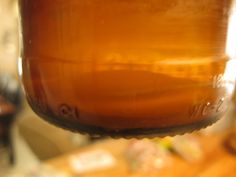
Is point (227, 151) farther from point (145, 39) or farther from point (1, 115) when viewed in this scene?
point (145, 39)

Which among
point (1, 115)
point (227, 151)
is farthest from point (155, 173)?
point (1, 115)

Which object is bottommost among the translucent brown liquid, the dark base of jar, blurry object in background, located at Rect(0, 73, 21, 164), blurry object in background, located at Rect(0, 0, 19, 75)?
blurry object in background, located at Rect(0, 73, 21, 164)

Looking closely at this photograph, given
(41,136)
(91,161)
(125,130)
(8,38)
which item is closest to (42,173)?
(91,161)

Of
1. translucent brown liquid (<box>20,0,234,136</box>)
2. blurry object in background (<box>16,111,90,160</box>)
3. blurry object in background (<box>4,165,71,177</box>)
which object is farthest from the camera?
blurry object in background (<box>16,111,90,160</box>)

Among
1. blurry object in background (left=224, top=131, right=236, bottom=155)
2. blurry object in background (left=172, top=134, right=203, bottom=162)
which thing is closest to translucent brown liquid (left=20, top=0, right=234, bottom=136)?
blurry object in background (left=172, top=134, right=203, bottom=162)

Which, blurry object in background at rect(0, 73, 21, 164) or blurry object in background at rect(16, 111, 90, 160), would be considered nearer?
blurry object in background at rect(0, 73, 21, 164)

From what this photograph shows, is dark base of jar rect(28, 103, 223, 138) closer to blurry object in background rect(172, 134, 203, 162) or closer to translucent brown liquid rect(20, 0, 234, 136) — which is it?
translucent brown liquid rect(20, 0, 234, 136)

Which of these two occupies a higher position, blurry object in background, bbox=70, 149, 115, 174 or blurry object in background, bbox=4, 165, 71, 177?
blurry object in background, bbox=4, 165, 71, 177

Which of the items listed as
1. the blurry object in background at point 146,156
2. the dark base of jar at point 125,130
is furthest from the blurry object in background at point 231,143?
the dark base of jar at point 125,130
